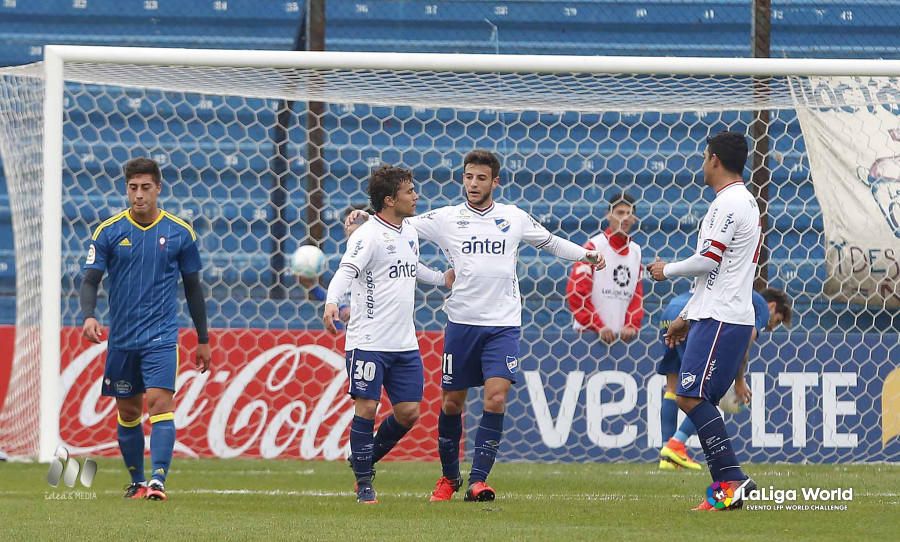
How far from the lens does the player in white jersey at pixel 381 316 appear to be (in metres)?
6.43

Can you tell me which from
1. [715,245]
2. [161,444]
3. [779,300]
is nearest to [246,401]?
[161,444]

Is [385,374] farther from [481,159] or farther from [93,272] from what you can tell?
[93,272]

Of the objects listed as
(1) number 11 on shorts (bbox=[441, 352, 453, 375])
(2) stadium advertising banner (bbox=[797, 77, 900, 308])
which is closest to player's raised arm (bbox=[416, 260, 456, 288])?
(1) number 11 on shorts (bbox=[441, 352, 453, 375])

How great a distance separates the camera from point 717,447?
5.89 metres

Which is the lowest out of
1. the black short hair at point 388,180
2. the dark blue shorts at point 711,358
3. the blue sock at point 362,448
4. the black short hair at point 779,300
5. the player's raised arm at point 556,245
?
the blue sock at point 362,448

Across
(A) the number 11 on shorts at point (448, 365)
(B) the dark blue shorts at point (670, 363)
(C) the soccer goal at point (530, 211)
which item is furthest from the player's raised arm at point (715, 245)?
(B) the dark blue shorts at point (670, 363)

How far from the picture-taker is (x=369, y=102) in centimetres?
860

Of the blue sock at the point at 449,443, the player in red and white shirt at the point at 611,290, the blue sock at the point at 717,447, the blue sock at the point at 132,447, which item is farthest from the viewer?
the player in red and white shirt at the point at 611,290

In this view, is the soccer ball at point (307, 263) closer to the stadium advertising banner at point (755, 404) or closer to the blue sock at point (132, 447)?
the blue sock at point (132, 447)

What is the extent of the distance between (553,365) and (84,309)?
3569mm

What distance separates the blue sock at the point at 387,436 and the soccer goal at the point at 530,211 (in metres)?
1.98

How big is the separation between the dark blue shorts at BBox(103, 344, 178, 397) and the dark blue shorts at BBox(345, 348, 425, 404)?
2.72ft

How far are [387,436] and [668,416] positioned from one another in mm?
2423

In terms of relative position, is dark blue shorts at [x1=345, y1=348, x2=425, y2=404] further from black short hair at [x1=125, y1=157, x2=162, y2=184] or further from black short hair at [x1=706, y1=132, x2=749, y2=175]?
black short hair at [x1=706, y1=132, x2=749, y2=175]
